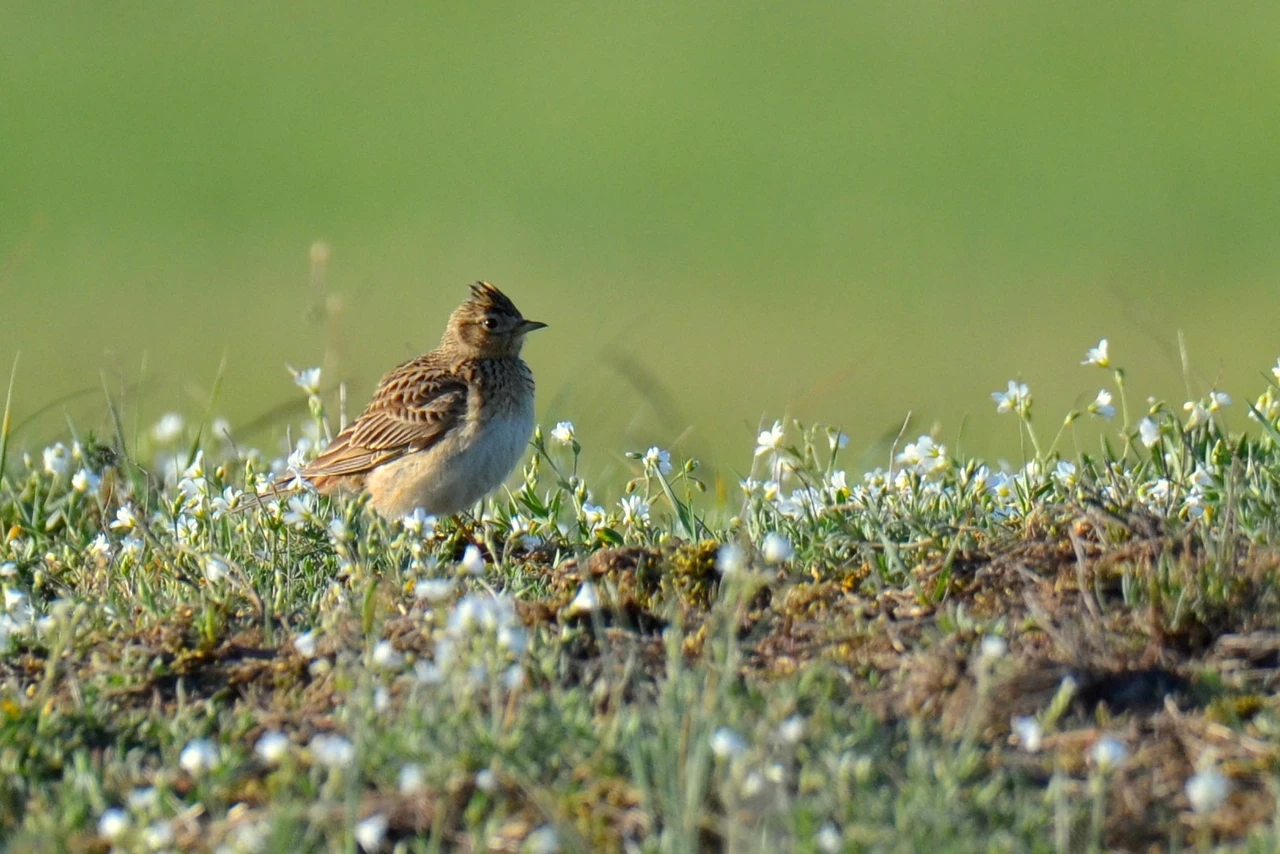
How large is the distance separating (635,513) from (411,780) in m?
2.57

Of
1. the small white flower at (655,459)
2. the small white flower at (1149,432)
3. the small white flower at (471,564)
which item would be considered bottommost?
the small white flower at (471,564)

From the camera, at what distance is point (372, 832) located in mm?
3635

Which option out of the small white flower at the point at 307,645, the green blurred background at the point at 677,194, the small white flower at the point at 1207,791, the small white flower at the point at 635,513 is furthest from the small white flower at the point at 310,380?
the green blurred background at the point at 677,194

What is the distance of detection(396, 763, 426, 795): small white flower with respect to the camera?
3740 mm

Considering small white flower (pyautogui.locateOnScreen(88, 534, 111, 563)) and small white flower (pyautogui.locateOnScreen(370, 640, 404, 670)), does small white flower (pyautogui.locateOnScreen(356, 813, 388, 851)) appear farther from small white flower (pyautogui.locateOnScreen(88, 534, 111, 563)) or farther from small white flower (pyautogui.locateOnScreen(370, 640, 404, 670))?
small white flower (pyautogui.locateOnScreen(88, 534, 111, 563))

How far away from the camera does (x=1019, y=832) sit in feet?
12.0

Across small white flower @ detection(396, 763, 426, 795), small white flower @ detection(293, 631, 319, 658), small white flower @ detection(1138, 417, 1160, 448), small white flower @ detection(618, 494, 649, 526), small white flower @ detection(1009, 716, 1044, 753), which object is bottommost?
small white flower @ detection(396, 763, 426, 795)

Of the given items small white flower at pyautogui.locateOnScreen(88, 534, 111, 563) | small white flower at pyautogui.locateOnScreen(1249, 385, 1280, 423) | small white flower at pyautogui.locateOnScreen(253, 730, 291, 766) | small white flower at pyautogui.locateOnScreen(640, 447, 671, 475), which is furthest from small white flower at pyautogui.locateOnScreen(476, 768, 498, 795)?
small white flower at pyautogui.locateOnScreen(1249, 385, 1280, 423)

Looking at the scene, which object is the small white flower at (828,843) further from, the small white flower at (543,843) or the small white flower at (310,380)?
the small white flower at (310,380)

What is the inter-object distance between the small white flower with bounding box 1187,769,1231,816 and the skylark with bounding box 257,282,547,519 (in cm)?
419

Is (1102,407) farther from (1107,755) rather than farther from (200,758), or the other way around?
(200,758)

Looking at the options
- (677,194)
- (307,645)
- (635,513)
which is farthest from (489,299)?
(677,194)

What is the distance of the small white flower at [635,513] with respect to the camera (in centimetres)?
620

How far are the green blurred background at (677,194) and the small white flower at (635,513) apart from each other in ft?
22.4
